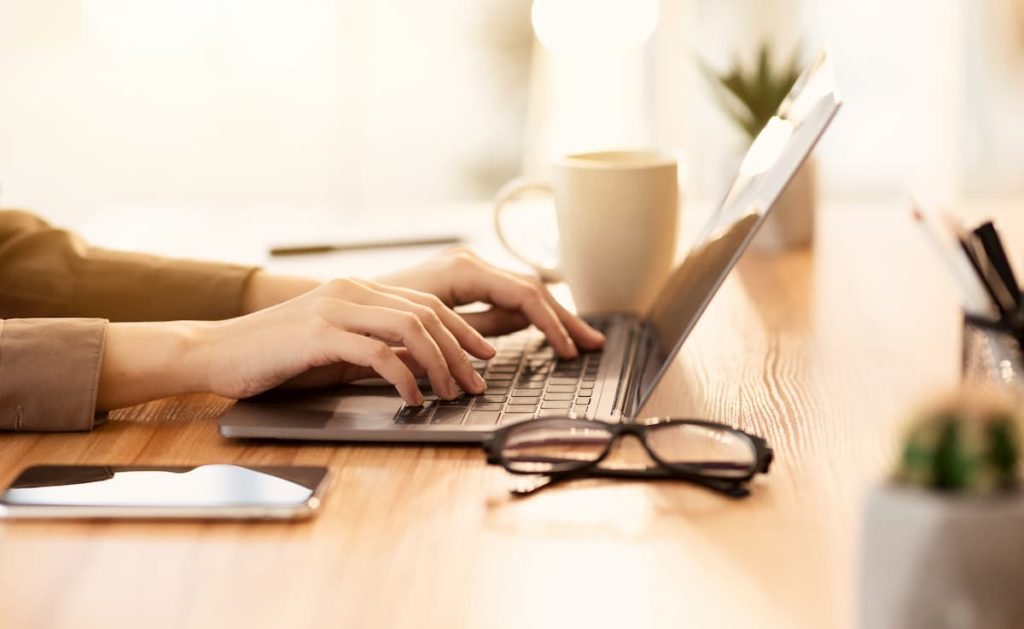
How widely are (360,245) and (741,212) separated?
2.20 feet

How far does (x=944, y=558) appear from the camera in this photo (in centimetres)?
47

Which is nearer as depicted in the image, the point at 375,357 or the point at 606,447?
the point at 606,447

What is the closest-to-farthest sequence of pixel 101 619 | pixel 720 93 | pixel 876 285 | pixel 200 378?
pixel 101 619
pixel 200 378
pixel 876 285
pixel 720 93

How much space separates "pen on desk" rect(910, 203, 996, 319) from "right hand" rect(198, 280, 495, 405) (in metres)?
0.33

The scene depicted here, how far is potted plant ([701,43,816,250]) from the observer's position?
1.47 meters

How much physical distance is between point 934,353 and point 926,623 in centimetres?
64

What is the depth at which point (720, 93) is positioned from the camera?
1531 millimetres

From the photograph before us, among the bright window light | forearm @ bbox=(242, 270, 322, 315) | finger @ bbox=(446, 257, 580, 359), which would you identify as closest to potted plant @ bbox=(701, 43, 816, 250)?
finger @ bbox=(446, 257, 580, 359)

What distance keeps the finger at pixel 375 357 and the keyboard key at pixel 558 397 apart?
102mm

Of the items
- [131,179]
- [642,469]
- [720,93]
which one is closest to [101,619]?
[642,469]

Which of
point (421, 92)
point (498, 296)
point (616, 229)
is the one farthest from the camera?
point (421, 92)

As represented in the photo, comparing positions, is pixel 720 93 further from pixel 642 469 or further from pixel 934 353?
pixel 642 469

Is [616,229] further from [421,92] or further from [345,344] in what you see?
[421,92]

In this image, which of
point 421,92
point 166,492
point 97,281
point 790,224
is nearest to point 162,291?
point 97,281
